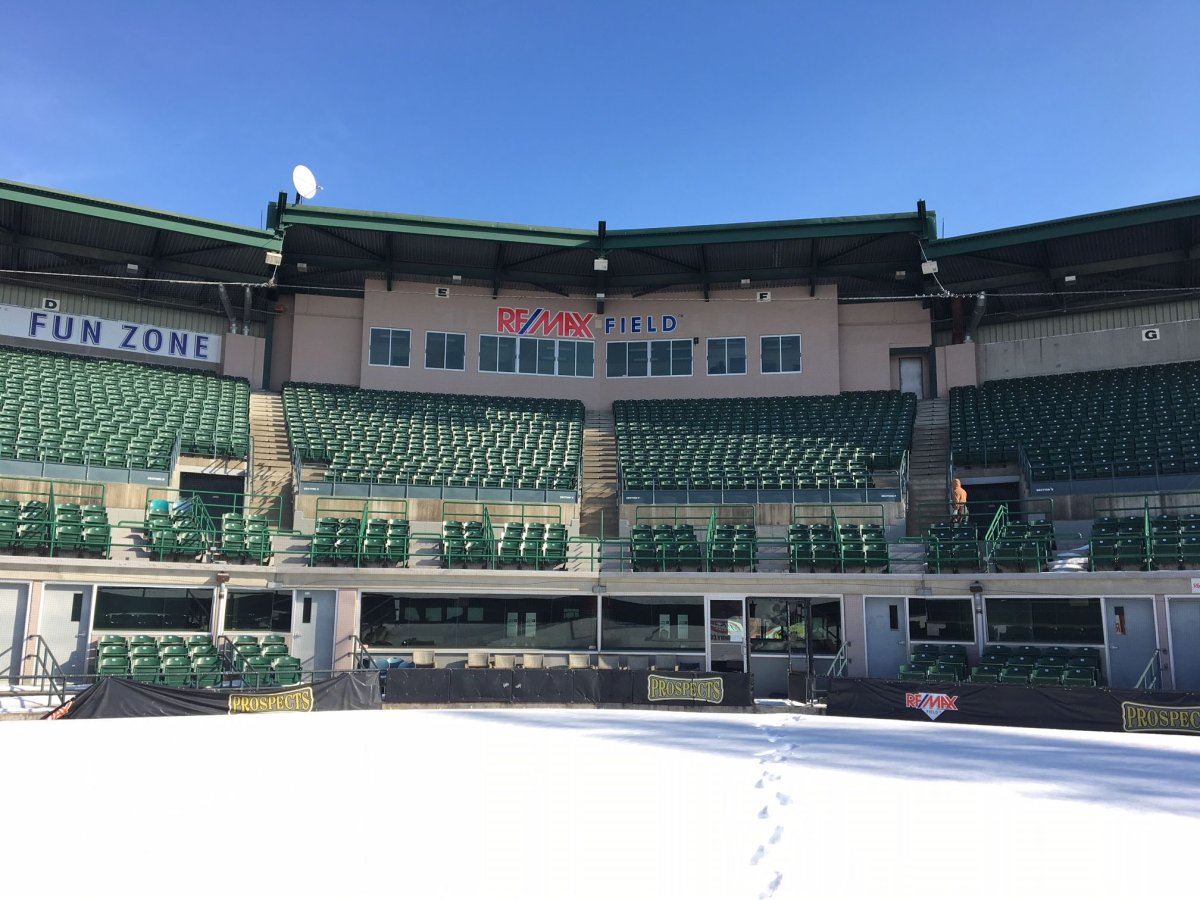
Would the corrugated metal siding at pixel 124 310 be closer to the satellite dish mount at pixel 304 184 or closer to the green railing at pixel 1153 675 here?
the satellite dish mount at pixel 304 184

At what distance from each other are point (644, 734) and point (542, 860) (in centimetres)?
893

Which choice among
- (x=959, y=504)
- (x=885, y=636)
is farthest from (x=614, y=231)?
(x=885, y=636)

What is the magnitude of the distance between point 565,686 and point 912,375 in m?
22.3

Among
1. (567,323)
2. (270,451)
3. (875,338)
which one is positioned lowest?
(270,451)

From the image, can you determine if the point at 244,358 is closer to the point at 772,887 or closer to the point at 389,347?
the point at 389,347

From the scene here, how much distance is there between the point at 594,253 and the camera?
118 feet

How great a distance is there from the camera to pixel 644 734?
17297mm

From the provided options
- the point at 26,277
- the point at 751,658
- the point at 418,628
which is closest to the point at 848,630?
the point at 751,658

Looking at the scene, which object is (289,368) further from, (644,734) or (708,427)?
(644,734)

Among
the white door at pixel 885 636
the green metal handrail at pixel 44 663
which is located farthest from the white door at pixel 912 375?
the green metal handrail at pixel 44 663

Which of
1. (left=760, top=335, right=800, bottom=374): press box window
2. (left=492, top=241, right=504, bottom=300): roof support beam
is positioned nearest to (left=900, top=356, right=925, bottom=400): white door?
(left=760, top=335, right=800, bottom=374): press box window

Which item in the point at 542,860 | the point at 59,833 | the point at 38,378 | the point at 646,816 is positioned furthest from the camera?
the point at 38,378

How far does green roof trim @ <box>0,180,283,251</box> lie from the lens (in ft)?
98.5

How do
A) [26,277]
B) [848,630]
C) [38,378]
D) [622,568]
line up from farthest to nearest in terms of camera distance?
[26,277] → [38,378] → [622,568] → [848,630]
